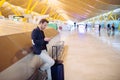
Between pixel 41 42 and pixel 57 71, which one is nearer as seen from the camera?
pixel 41 42

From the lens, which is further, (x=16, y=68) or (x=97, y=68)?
(x=97, y=68)

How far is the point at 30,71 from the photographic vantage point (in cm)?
659

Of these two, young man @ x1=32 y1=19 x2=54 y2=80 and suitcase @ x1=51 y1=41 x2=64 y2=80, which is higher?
young man @ x1=32 y1=19 x2=54 y2=80

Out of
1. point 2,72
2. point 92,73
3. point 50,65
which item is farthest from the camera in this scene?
point 92,73

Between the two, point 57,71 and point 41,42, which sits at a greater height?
point 41,42

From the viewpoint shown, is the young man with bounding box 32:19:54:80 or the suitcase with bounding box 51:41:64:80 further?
the suitcase with bounding box 51:41:64:80

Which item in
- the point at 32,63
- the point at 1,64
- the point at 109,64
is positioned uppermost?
the point at 1,64

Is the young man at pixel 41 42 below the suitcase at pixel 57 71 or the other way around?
the other way around

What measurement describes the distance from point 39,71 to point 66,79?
0.90 meters

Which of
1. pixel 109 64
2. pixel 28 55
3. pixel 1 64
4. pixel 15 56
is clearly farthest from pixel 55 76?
pixel 109 64

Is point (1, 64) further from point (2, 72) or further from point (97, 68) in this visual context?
point (97, 68)

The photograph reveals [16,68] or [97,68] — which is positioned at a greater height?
[16,68]

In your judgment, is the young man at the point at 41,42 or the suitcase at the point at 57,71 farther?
the suitcase at the point at 57,71

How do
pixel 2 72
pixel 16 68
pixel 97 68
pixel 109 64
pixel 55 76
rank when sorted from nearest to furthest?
pixel 2 72
pixel 16 68
pixel 55 76
pixel 97 68
pixel 109 64
